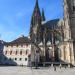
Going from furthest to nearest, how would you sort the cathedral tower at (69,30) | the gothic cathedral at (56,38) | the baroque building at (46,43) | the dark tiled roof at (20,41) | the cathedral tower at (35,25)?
the dark tiled roof at (20,41) < the cathedral tower at (35,25) < the baroque building at (46,43) < the gothic cathedral at (56,38) < the cathedral tower at (69,30)

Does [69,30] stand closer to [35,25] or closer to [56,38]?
[56,38]

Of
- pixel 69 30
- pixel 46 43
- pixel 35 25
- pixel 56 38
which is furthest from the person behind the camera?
pixel 35 25

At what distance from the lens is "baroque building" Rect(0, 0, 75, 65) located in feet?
234

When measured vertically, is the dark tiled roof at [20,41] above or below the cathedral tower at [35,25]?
below

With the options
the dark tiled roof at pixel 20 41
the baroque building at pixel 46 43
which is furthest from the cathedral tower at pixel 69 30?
the dark tiled roof at pixel 20 41

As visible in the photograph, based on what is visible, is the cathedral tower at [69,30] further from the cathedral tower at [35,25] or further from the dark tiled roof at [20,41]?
the dark tiled roof at [20,41]

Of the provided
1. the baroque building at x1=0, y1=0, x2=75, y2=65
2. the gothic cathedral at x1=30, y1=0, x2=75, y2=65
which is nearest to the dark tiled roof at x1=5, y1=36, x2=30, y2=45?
the baroque building at x1=0, y1=0, x2=75, y2=65

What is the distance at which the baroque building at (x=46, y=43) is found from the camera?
71.2m

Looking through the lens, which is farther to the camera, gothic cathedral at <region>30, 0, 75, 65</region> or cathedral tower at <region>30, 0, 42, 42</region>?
cathedral tower at <region>30, 0, 42, 42</region>

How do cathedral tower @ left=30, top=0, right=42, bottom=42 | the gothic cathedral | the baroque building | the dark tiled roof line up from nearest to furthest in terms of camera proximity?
the gothic cathedral → the baroque building → cathedral tower @ left=30, top=0, right=42, bottom=42 → the dark tiled roof

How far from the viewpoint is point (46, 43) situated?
7806 cm

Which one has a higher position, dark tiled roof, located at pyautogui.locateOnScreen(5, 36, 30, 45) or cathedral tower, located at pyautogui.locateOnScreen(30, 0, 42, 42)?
cathedral tower, located at pyautogui.locateOnScreen(30, 0, 42, 42)

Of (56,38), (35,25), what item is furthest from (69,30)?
(35,25)

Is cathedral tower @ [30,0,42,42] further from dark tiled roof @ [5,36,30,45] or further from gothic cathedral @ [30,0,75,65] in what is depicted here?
dark tiled roof @ [5,36,30,45]
